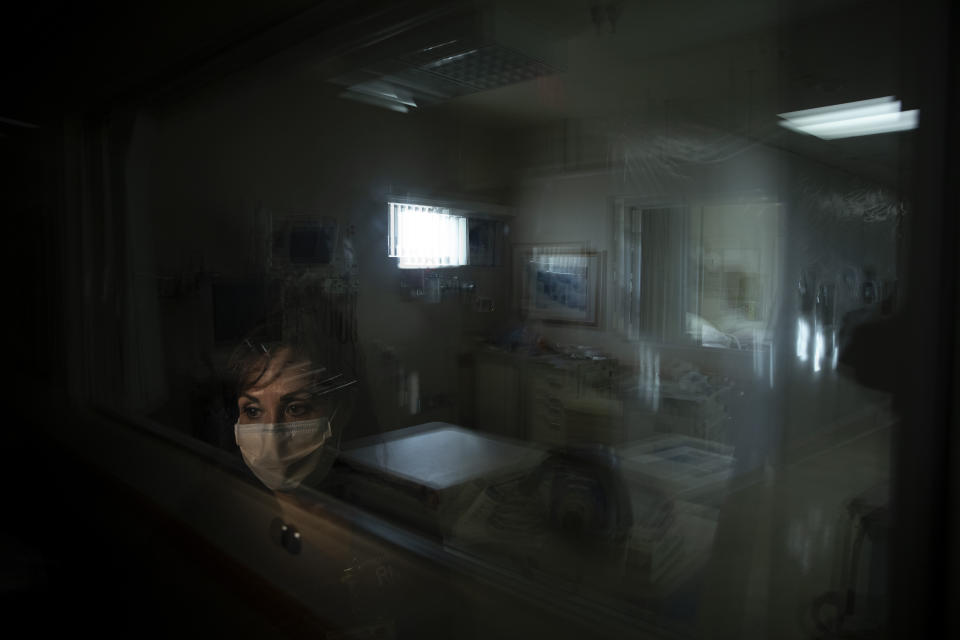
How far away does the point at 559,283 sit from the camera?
711 millimetres

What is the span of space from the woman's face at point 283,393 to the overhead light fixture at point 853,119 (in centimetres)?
82

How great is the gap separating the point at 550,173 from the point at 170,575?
1343 mm

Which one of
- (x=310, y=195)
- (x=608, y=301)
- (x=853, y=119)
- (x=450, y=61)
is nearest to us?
(x=853, y=119)

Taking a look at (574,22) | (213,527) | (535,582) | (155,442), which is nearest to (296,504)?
(213,527)

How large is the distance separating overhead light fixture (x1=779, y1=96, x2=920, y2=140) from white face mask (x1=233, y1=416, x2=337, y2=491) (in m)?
0.82

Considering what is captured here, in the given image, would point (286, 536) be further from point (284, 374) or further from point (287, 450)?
point (284, 374)

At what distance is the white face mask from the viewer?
1.01 metres

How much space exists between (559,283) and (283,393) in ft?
2.08

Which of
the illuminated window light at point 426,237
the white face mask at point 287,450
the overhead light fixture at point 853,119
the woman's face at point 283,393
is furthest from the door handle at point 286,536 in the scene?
the overhead light fixture at point 853,119

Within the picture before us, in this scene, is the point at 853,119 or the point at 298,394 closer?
the point at 853,119

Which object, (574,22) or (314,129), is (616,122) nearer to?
(574,22)

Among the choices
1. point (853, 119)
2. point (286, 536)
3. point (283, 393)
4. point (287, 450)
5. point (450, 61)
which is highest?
point (450, 61)

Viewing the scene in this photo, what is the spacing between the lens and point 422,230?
870 millimetres

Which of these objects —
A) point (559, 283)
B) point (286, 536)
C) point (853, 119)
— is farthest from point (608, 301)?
point (286, 536)
